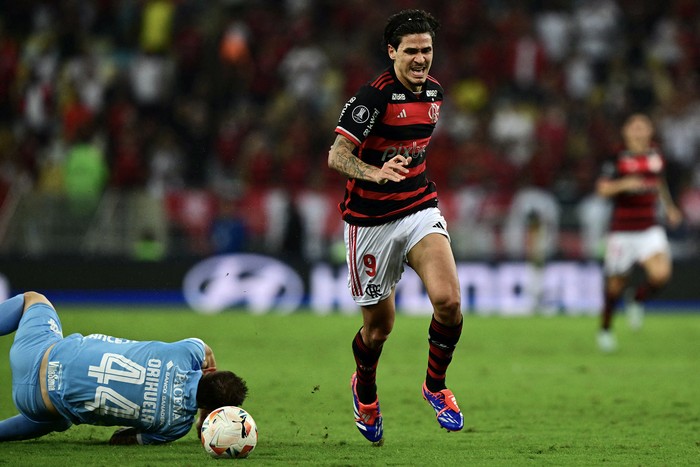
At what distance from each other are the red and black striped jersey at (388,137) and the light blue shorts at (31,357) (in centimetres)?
195

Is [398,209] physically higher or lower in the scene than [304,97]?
lower

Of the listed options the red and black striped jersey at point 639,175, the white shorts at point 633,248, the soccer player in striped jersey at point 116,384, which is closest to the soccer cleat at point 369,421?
the soccer player in striped jersey at point 116,384

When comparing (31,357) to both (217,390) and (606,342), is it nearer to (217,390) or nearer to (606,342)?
(217,390)

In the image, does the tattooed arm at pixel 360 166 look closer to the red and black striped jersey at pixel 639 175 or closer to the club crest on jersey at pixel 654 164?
the red and black striped jersey at pixel 639 175

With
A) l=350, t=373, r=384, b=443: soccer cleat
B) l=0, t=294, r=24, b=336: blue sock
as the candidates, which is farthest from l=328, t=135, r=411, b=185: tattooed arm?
l=0, t=294, r=24, b=336: blue sock

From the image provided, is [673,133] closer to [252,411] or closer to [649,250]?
[649,250]

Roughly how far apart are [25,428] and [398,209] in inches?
101

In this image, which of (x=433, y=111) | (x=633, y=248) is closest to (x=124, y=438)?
(x=433, y=111)

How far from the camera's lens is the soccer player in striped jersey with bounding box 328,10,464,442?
6.85 meters

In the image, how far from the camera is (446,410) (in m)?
6.88

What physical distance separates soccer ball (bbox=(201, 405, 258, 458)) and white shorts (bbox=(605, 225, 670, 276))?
7.97 metres

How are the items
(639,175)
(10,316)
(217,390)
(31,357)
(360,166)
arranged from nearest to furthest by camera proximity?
(217,390) → (31,357) → (360,166) → (10,316) → (639,175)

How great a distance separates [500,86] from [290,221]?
557 cm

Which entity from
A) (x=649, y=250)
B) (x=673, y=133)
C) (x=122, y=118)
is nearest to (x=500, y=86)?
(x=673, y=133)
